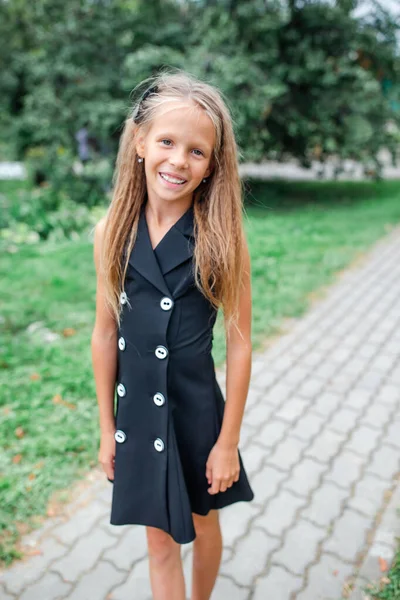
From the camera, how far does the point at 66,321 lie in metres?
4.61

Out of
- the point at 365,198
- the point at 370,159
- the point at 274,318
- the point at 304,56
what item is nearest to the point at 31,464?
the point at 274,318

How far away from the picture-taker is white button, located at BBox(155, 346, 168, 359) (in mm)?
1413

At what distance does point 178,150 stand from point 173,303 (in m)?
0.42

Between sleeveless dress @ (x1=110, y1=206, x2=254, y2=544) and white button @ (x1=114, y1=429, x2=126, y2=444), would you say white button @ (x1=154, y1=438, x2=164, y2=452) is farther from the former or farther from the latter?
white button @ (x1=114, y1=429, x2=126, y2=444)

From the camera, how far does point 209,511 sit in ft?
5.48

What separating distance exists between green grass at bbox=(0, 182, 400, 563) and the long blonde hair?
10.0 inches

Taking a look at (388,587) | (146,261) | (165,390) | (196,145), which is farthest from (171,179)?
(388,587)

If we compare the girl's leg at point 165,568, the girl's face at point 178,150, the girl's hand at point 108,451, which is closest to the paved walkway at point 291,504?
the girl's leg at point 165,568

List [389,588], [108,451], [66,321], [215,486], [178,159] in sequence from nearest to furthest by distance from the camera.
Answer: [178,159] < [215,486] < [108,451] < [389,588] < [66,321]

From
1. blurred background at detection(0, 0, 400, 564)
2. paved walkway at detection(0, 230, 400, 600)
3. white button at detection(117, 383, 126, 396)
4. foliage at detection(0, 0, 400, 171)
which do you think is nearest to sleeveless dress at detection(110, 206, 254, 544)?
white button at detection(117, 383, 126, 396)

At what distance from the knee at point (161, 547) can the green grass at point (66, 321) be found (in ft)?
2.38

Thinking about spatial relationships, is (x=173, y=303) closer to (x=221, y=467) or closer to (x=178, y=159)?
(x=178, y=159)

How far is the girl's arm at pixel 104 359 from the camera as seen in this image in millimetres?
1537

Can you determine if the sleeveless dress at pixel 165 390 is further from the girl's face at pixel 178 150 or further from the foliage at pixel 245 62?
the foliage at pixel 245 62
